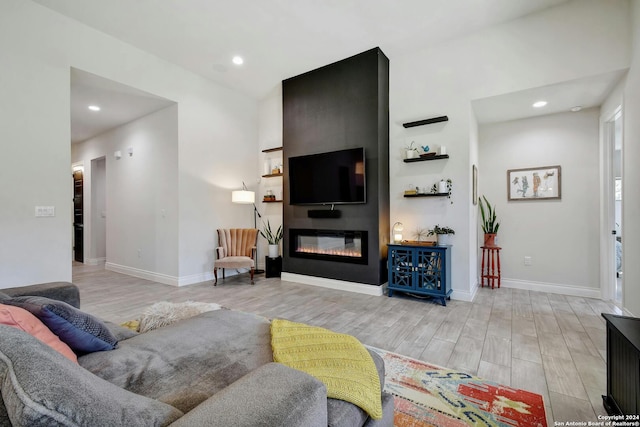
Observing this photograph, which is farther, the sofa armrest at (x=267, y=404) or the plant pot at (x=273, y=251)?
the plant pot at (x=273, y=251)

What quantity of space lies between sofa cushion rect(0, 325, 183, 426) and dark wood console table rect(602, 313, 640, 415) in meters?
1.85

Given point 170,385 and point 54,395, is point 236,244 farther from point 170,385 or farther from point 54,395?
point 54,395

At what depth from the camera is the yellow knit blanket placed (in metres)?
1.03

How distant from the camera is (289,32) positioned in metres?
3.66

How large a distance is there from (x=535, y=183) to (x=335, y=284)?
3.18 meters

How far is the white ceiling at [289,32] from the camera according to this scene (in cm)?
319

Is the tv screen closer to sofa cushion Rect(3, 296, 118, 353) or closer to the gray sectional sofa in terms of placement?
the gray sectional sofa

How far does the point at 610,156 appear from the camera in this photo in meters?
A: 3.57

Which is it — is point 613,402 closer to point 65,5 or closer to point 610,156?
point 610,156

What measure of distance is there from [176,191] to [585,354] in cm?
496

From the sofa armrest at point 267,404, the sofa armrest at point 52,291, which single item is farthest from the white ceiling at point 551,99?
the sofa armrest at point 52,291

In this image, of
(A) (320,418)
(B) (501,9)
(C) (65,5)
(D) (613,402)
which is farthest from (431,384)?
(C) (65,5)

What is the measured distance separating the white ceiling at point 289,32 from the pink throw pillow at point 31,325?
132 inches

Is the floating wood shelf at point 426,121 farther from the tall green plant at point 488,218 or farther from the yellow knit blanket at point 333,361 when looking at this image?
the yellow knit blanket at point 333,361
